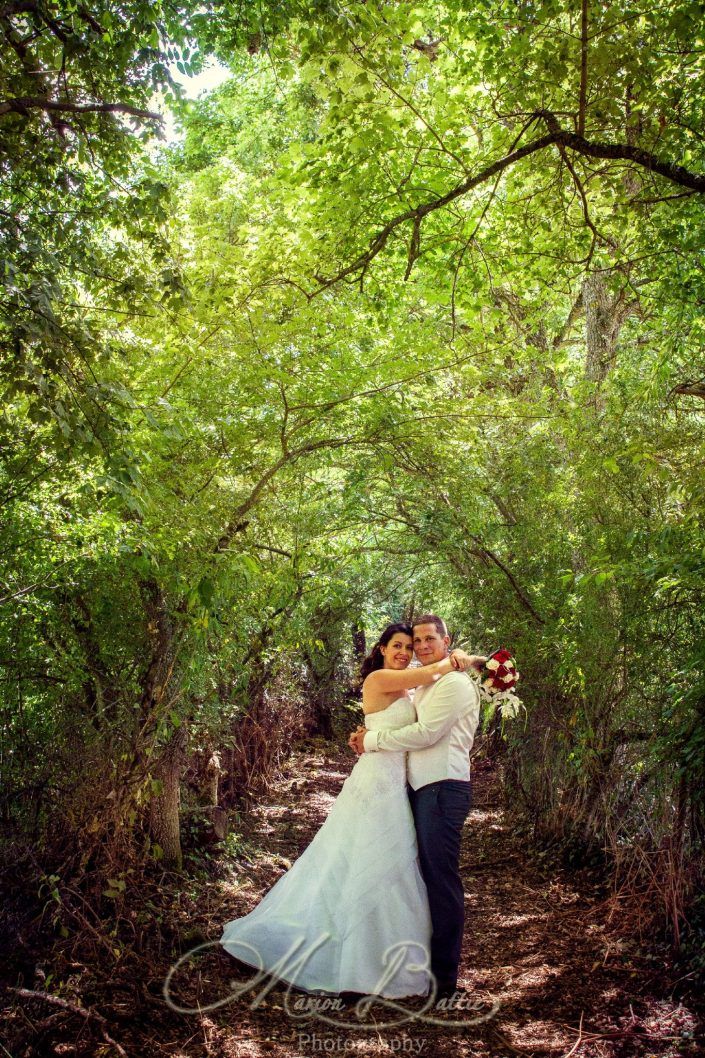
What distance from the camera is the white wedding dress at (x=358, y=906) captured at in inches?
165

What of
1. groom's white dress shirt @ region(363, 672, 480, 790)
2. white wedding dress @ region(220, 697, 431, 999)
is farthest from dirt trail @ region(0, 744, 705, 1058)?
groom's white dress shirt @ region(363, 672, 480, 790)

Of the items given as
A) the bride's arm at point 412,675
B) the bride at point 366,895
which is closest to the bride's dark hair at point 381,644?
the bride at point 366,895

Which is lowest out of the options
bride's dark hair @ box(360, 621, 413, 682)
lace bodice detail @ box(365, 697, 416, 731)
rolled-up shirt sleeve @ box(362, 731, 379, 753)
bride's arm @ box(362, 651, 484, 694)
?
rolled-up shirt sleeve @ box(362, 731, 379, 753)

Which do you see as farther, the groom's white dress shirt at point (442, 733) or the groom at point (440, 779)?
the groom's white dress shirt at point (442, 733)

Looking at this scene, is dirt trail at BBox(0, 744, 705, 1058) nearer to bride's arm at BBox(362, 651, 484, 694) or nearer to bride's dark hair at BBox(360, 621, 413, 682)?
bride's arm at BBox(362, 651, 484, 694)

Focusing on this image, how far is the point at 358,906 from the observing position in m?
4.28

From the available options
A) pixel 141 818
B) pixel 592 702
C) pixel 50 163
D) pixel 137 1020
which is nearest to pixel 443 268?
pixel 50 163

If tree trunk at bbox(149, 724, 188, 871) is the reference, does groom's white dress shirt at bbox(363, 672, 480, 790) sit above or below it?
above

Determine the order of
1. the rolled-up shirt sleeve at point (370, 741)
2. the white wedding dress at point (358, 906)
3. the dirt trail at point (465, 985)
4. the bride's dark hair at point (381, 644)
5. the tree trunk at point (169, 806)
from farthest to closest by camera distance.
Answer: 1. the tree trunk at point (169, 806)
2. the bride's dark hair at point (381, 644)
3. the rolled-up shirt sleeve at point (370, 741)
4. the white wedding dress at point (358, 906)
5. the dirt trail at point (465, 985)

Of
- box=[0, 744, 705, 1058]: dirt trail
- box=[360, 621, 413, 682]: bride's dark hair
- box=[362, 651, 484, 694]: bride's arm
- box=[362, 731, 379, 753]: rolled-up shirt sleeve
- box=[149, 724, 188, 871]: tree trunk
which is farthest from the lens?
box=[149, 724, 188, 871]: tree trunk

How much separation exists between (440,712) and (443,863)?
0.77 metres

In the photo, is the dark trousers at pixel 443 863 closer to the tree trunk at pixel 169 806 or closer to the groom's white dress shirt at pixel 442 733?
the groom's white dress shirt at pixel 442 733

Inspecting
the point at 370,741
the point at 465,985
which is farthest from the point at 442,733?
the point at 465,985

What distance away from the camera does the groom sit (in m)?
4.23
